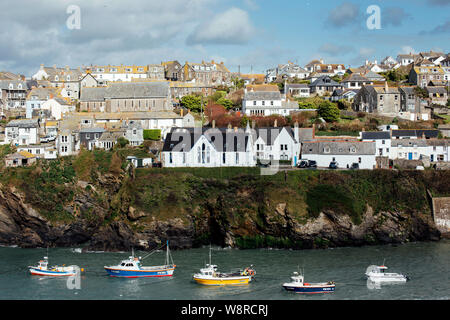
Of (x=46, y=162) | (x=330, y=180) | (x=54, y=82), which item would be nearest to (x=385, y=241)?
(x=330, y=180)

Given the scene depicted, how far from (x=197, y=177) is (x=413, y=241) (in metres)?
22.1

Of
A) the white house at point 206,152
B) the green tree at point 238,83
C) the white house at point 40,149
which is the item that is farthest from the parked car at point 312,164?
the green tree at point 238,83

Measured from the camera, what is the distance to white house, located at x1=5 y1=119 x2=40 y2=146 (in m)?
67.4

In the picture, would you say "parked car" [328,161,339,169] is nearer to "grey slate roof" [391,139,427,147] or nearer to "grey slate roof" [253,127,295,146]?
"grey slate roof" [253,127,295,146]

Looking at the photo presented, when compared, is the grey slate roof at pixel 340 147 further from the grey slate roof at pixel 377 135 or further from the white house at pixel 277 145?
the grey slate roof at pixel 377 135

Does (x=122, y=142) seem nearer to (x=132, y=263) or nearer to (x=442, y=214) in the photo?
(x=132, y=263)

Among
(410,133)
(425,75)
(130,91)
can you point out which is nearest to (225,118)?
(130,91)

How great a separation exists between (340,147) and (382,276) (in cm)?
2355

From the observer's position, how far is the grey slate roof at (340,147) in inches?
2271

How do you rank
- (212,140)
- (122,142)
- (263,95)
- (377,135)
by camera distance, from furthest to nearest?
(263,95)
(122,142)
(377,135)
(212,140)

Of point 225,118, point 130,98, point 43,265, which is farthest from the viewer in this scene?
point 130,98

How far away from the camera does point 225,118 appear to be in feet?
234

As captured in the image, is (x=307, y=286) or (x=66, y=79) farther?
(x=66, y=79)

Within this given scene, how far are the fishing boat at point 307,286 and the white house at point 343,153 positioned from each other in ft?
80.5
